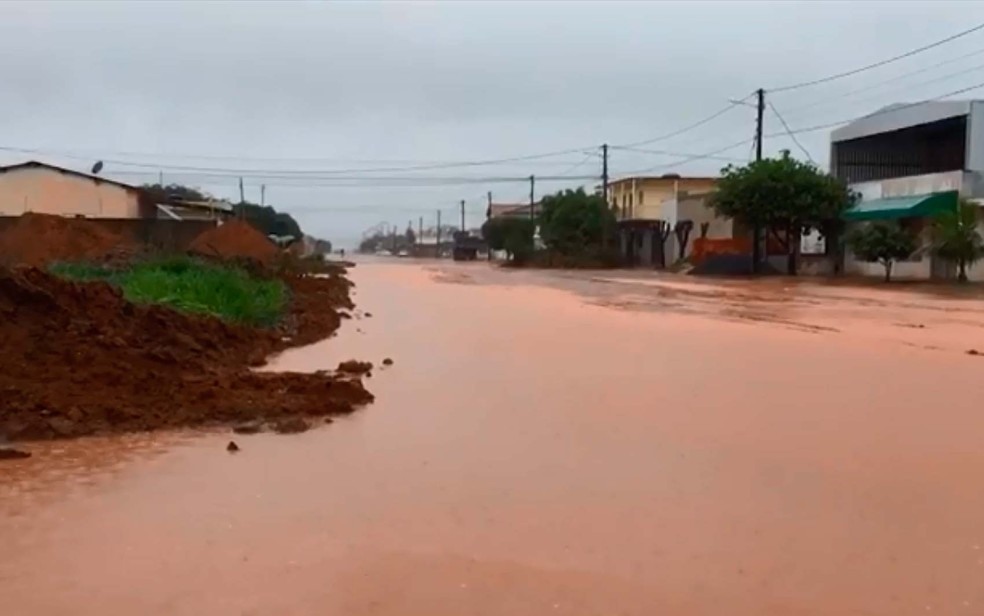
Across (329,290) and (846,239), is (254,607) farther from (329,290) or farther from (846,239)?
(846,239)

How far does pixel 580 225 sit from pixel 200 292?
51.9 meters

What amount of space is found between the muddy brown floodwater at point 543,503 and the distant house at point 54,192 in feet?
115

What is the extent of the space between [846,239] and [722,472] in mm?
36419

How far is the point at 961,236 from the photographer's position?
1422 inches

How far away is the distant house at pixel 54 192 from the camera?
45.1 m

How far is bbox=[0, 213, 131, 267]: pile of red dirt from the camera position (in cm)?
3164

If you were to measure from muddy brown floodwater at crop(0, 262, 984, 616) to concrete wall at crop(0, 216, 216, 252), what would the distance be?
28.1 m

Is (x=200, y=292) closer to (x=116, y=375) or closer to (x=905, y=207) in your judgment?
(x=116, y=375)

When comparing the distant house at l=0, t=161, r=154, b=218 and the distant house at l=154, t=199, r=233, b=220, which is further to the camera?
the distant house at l=154, t=199, r=233, b=220

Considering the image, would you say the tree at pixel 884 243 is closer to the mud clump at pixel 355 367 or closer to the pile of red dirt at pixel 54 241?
the pile of red dirt at pixel 54 241

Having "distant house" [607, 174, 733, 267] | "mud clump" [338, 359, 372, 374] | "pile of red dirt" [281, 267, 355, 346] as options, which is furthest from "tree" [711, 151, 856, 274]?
"mud clump" [338, 359, 372, 374]

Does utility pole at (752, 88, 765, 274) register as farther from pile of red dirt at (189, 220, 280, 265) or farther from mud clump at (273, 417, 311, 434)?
mud clump at (273, 417, 311, 434)

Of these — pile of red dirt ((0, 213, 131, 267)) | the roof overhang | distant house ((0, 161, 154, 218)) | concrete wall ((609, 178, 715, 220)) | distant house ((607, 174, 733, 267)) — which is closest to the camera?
pile of red dirt ((0, 213, 131, 267))

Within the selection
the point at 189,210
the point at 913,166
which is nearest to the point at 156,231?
the point at 189,210
